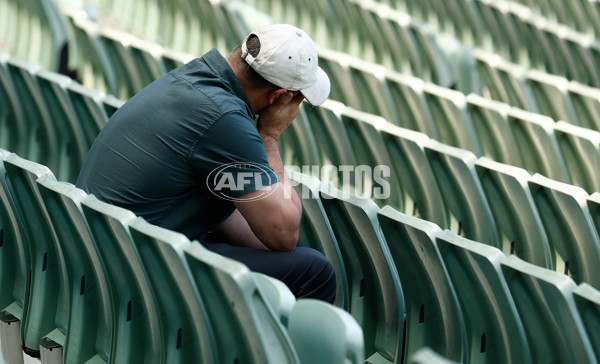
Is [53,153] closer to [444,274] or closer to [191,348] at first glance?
[191,348]

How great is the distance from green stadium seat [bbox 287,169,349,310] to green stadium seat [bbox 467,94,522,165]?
0.51 meters

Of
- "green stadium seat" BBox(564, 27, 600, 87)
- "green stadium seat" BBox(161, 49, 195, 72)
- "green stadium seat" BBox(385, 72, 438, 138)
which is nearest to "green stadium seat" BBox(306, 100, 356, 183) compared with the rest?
"green stadium seat" BBox(385, 72, 438, 138)

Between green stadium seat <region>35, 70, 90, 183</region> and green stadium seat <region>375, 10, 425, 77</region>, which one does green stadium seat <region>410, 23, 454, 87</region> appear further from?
green stadium seat <region>35, 70, 90, 183</region>

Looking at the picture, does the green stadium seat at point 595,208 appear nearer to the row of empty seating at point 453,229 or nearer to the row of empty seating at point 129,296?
the row of empty seating at point 453,229

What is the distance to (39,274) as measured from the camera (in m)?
1.15

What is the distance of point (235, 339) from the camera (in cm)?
88

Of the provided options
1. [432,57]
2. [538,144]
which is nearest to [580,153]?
[538,144]

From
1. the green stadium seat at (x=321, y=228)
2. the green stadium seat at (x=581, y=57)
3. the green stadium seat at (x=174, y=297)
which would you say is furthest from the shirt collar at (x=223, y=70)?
the green stadium seat at (x=581, y=57)

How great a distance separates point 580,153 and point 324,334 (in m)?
0.80

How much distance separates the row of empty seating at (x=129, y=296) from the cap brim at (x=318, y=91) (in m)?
0.32

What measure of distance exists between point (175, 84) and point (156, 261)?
281mm

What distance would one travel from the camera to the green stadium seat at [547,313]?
0.90 meters

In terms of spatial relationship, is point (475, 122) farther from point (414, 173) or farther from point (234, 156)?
point (234, 156)

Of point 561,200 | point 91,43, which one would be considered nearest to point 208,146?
point 561,200
